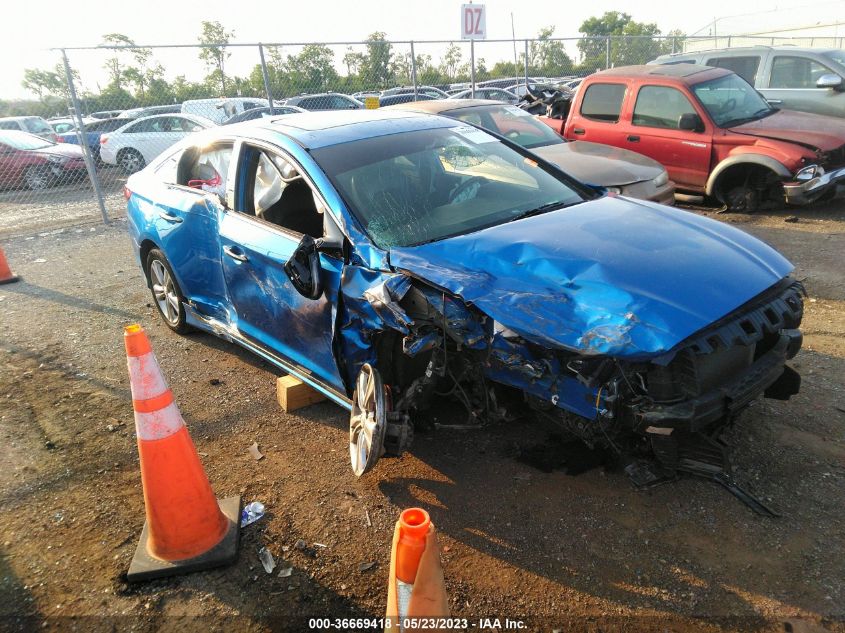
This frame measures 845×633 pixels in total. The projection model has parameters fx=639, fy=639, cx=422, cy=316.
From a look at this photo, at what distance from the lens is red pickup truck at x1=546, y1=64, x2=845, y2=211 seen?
23.7 ft

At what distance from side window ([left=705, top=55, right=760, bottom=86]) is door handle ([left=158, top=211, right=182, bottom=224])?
9.14m

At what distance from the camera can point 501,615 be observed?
2.46 metres

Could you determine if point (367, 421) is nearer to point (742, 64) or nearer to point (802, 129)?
point (802, 129)

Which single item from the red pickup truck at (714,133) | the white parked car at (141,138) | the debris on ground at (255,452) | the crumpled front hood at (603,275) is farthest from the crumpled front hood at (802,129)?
the white parked car at (141,138)

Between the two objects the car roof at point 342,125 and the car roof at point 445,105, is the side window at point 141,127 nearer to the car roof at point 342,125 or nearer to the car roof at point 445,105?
the car roof at point 445,105

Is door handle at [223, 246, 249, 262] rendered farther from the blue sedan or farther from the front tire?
A: the front tire

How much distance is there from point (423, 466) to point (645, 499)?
3.68 ft

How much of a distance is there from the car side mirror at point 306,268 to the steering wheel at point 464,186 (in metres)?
0.88

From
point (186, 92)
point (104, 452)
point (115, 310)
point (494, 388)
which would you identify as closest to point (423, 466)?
point (494, 388)

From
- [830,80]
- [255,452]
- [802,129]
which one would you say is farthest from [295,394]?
[830,80]

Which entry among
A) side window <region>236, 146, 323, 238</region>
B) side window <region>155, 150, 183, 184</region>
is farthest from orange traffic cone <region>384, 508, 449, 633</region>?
side window <region>155, 150, 183, 184</region>

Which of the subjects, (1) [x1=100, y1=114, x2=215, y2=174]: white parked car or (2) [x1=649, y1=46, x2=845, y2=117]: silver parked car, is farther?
(1) [x1=100, y1=114, x2=215, y2=174]: white parked car

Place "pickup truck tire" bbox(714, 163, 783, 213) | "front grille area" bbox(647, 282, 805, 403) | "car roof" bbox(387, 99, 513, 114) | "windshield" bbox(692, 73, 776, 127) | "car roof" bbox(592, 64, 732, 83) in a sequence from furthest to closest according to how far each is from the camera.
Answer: "car roof" bbox(592, 64, 732, 83)
"windshield" bbox(692, 73, 776, 127)
"pickup truck tire" bbox(714, 163, 783, 213)
"car roof" bbox(387, 99, 513, 114)
"front grille area" bbox(647, 282, 805, 403)

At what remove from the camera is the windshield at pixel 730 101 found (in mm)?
7977
